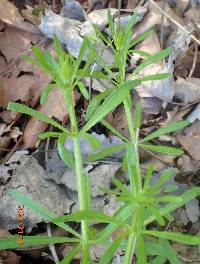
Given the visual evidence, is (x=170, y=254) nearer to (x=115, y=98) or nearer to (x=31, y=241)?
(x=31, y=241)

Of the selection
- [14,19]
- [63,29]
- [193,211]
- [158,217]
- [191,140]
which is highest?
[14,19]

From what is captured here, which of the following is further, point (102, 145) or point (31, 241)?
point (102, 145)

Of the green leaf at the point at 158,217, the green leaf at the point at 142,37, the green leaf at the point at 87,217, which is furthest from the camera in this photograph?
the green leaf at the point at 142,37

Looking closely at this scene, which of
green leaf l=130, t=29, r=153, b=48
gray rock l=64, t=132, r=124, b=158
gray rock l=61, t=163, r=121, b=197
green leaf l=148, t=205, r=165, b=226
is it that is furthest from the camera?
gray rock l=64, t=132, r=124, b=158

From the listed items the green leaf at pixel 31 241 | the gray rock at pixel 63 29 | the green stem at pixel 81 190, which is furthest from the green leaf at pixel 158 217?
the gray rock at pixel 63 29

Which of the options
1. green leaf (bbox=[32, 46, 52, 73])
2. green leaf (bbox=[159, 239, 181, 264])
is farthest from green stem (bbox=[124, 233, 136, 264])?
green leaf (bbox=[32, 46, 52, 73])

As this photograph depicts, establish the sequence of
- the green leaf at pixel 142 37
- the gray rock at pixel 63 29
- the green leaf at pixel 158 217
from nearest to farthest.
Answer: the green leaf at pixel 158 217 → the green leaf at pixel 142 37 → the gray rock at pixel 63 29

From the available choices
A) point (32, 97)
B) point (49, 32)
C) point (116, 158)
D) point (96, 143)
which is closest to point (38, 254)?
point (116, 158)

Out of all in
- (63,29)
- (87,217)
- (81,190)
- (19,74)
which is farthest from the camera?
(63,29)

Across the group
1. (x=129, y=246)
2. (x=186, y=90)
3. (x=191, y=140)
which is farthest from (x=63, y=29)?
(x=129, y=246)

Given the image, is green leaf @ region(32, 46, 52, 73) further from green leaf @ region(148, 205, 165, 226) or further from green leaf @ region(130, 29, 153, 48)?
green leaf @ region(148, 205, 165, 226)

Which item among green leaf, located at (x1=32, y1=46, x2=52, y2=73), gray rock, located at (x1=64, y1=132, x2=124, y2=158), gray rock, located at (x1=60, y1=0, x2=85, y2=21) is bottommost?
gray rock, located at (x1=64, y1=132, x2=124, y2=158)

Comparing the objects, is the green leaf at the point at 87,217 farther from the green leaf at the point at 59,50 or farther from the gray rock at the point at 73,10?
the gray rock at the point at 73,10
